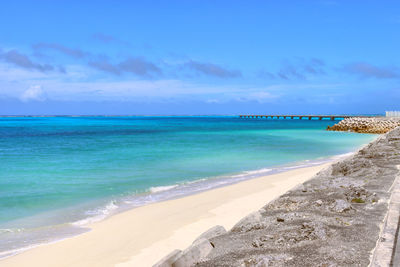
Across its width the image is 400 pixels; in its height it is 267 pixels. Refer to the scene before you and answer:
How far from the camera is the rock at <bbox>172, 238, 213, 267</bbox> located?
11.4 feet

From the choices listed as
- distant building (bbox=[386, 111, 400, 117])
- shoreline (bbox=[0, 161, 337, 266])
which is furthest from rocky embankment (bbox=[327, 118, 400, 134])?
shoreline (bbox=[0, 161, 337, 266])

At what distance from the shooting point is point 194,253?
3.68 m

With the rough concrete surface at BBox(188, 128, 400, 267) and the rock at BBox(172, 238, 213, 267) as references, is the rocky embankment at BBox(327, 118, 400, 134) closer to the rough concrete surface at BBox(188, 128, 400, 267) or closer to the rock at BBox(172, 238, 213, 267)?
the rough concrete surface at BBox(188, 128, 400, 267)

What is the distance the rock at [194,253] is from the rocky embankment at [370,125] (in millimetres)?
42158

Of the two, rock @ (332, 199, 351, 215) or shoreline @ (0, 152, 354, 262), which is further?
shoreline @ (0, 152, 354, 262)

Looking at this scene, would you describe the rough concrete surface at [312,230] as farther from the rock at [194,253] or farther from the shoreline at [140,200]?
the shoreline at [140,200]

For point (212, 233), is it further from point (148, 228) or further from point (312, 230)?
point (148, 228)

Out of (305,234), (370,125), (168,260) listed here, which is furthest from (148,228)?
(370,125)

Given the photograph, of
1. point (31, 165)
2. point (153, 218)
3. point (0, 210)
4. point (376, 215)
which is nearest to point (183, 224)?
point (153, 218)

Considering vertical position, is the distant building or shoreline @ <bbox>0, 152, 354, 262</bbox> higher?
the distant building

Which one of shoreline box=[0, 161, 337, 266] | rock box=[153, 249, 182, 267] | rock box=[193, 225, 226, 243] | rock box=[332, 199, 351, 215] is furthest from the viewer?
shoreline box=[0, 161, 337, 266]

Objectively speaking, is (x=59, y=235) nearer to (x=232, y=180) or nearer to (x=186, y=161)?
(x=232, y=180)

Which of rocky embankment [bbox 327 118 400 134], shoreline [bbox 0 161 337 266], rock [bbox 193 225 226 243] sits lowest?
shoreline [bbox 0 161 337 266]

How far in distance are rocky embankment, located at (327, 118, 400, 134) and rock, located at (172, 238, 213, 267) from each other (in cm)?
4216
